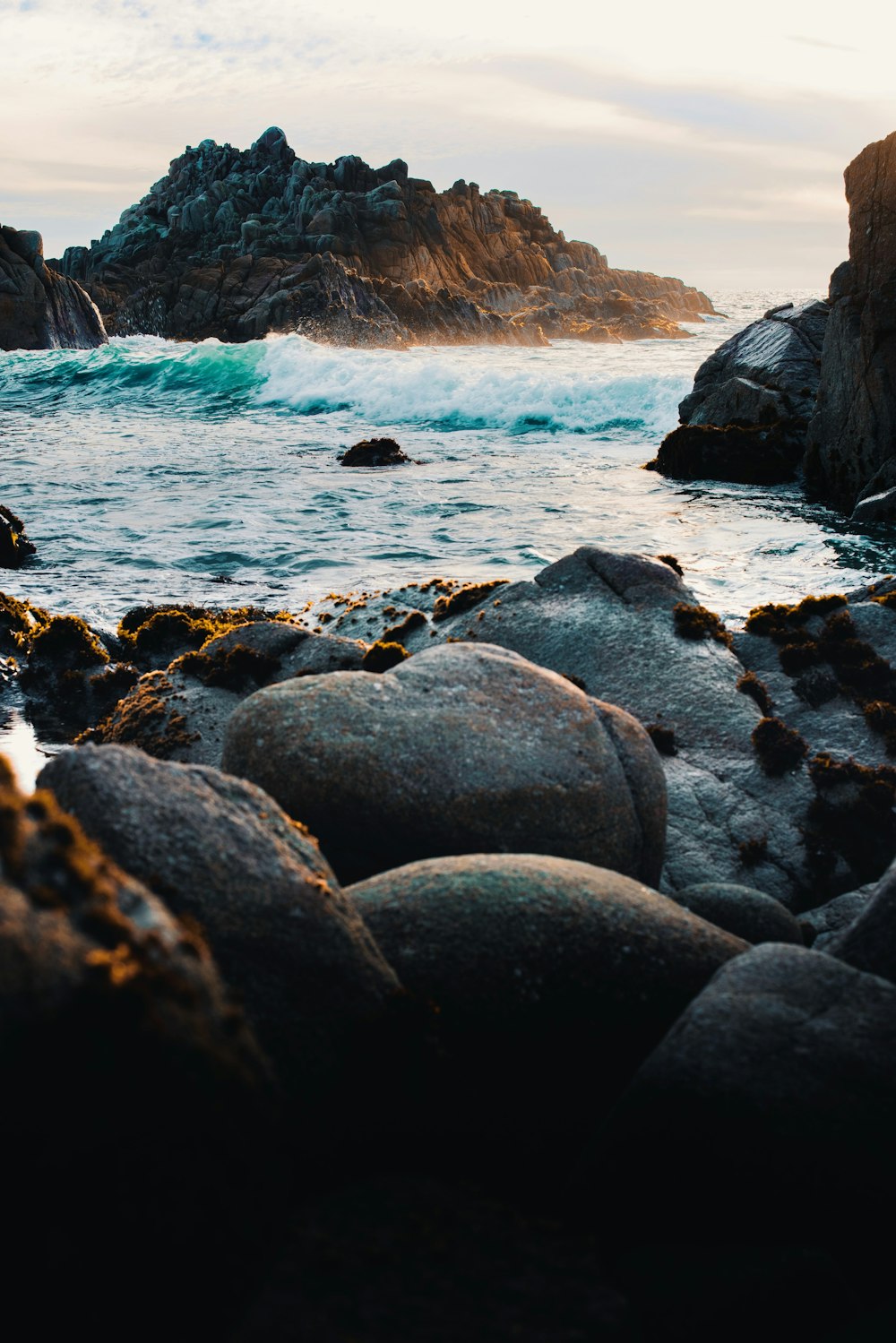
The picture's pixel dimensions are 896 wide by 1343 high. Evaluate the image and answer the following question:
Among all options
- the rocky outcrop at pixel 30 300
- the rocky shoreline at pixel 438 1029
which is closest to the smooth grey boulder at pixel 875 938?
the rocky shoreline at pixel 438 1029

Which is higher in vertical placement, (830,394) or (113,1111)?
(830,394)

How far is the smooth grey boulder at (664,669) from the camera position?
730 centimetres

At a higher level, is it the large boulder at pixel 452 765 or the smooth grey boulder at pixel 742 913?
the large boulder at pixel 452 765

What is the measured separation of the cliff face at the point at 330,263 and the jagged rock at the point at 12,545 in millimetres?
60818

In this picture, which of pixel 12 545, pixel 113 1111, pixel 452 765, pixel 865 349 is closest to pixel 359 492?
pixel 12 545

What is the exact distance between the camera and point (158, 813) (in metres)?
3.84

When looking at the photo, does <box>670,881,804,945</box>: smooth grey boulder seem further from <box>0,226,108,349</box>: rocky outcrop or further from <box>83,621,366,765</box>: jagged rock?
<box>0,226,108,349</box>: rocky outcrop

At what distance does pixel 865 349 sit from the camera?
68.4 feet

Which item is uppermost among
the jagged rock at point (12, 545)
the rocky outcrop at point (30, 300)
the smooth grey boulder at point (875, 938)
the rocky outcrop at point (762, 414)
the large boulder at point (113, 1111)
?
the rocky outcrop at point (30, 300)

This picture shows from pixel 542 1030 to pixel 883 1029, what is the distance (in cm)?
129

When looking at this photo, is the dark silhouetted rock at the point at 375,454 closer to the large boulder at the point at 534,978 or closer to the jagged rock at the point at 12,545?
the jagged rock at the point at 12,545

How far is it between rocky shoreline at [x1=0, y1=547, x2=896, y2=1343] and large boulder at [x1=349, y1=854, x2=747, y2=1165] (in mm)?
12

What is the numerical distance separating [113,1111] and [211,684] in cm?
612

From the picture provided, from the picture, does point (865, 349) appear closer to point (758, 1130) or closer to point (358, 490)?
point (358, 490)
